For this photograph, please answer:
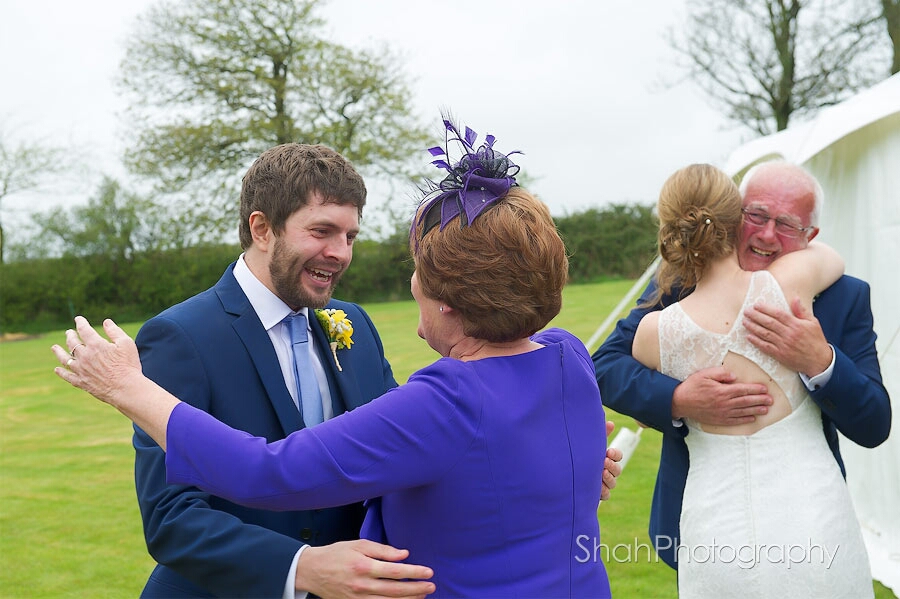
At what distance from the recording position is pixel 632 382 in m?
3.42

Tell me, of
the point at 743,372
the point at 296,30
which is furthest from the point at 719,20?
the point at 743,372

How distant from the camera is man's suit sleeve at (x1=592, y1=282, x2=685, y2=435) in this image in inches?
129

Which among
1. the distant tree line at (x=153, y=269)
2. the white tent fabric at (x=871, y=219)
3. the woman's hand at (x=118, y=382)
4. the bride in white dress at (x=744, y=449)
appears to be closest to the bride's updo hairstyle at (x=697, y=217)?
the bride in white dress at (x=744, y=449)

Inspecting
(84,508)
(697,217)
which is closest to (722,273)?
(697,217)

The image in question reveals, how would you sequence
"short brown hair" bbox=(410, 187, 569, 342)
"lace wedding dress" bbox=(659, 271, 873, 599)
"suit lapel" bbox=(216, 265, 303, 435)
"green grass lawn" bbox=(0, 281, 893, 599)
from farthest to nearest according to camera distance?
"green grass lawn" bbox=(0, 281, 893, 599) < "lace wedding dress" bbox=(659, 271, 873, 599) < "suit lapel" bbox=(216, 265, 303, 435) < "short brown hair" bbox=(410, 187, 569, 342)

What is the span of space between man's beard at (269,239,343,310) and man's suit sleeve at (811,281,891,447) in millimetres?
1886

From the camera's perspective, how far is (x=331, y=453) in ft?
5.95

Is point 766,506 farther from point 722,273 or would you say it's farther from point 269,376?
point 269,376

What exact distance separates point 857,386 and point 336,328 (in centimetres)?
190

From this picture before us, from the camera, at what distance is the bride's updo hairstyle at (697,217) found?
10.4ft

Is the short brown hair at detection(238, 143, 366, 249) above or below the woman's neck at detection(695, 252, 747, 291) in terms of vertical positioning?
above

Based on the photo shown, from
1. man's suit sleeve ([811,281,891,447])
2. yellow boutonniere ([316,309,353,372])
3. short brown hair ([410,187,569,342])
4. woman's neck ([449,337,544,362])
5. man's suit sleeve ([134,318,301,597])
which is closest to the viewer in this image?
short brown hair ([410,187,569,342])

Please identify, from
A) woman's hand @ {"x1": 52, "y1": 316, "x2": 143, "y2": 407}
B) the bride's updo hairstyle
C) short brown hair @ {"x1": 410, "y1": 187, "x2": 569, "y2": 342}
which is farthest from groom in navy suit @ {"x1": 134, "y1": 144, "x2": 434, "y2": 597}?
the bride's updo hairstyle

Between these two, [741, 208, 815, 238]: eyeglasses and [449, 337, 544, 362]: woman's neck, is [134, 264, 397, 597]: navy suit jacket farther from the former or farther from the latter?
[741, 208, 815, 238]: eyeglasses
